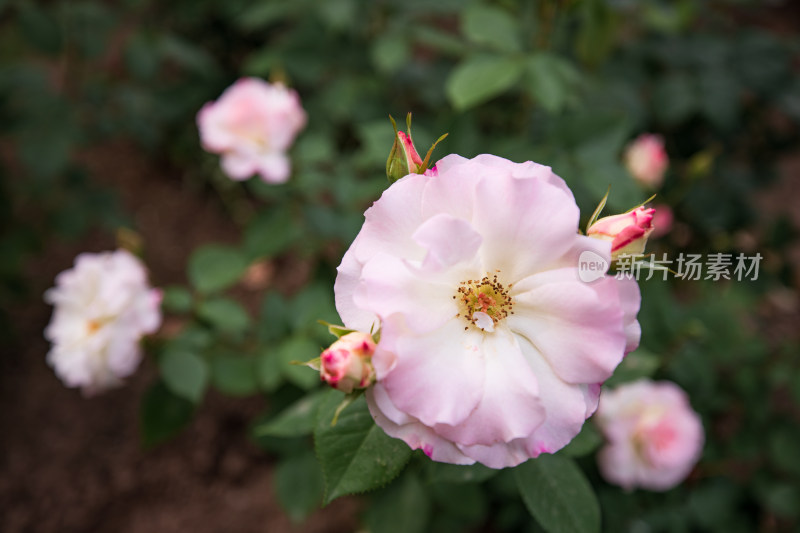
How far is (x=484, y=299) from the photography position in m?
0.69

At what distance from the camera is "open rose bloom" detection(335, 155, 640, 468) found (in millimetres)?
599

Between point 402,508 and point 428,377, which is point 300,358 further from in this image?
point 428,377

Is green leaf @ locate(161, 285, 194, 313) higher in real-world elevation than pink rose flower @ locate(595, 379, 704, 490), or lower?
higher

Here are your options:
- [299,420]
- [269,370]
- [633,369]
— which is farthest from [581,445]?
[269,370]

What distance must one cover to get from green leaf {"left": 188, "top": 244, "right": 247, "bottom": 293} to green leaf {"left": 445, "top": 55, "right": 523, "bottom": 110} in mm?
615

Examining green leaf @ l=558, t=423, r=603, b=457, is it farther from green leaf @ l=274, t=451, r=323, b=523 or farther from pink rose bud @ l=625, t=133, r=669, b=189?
pink rose bud @ l=625, t=133, r=669, b=189

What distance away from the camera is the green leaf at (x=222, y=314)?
1.31m

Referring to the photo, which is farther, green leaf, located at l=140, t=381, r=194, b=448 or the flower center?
green leaf, located at l=140, t=381, r=194, b=448

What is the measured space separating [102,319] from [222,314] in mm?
236

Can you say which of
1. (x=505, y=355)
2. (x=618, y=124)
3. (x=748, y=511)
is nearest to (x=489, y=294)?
(x=505, y=355)

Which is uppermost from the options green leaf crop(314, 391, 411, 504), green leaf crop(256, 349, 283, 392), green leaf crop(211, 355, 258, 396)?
green leaf crop(314, 391, 411, 504)

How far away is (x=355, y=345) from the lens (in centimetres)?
60

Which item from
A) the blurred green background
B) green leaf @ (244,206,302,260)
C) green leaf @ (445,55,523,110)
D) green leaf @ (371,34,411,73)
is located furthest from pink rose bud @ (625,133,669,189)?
green leaf @ (244,206,302,260)

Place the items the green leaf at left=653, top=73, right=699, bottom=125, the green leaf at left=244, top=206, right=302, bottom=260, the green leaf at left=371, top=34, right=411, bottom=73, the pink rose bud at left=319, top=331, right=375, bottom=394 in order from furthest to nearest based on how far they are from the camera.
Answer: the green leaf at left=653, top=73, right=699, bottom=125 < the green leaf at left=371, top=34, right=411, bottom=73 < the green leaf at left=244, top=206, right=302, bottom=260 < the pink rose bud at left=319, top=331, right=375, bottom=394
